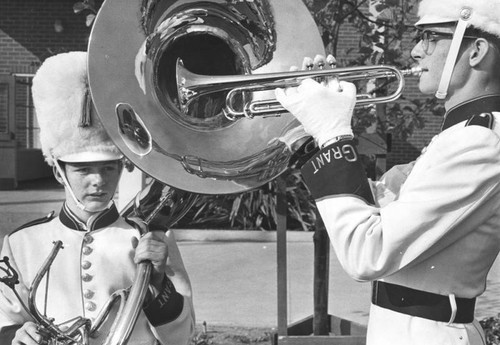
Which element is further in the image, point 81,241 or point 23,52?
point 23,52

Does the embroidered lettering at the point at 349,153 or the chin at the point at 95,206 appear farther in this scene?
the chin at the point at 95,206

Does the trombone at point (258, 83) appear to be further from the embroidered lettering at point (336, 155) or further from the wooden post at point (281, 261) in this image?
the wooden post at point (281, 261)

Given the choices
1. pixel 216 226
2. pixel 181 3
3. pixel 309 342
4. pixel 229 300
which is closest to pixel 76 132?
pixel 181 3

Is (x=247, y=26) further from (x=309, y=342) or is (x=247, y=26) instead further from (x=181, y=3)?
(x=309, y=342)

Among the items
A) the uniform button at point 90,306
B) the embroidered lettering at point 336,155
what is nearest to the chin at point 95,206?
the uniform button at point 90,306

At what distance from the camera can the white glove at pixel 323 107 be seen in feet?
7.05

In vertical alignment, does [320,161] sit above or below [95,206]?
above

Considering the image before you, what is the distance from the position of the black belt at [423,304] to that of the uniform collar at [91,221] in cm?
89

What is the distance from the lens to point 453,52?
2.18 metres

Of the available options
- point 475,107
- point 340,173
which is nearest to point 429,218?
point 340,173

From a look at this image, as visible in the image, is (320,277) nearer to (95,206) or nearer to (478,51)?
(95,206)

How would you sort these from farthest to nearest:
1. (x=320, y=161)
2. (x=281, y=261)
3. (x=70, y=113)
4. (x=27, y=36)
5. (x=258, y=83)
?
(x=27, y=36)
(x=281, y=261)
(x=70, y=113)
(x=258, y=83)
(x=320, y=161)

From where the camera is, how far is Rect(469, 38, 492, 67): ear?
2.17 metres

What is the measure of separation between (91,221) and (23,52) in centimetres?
1230
